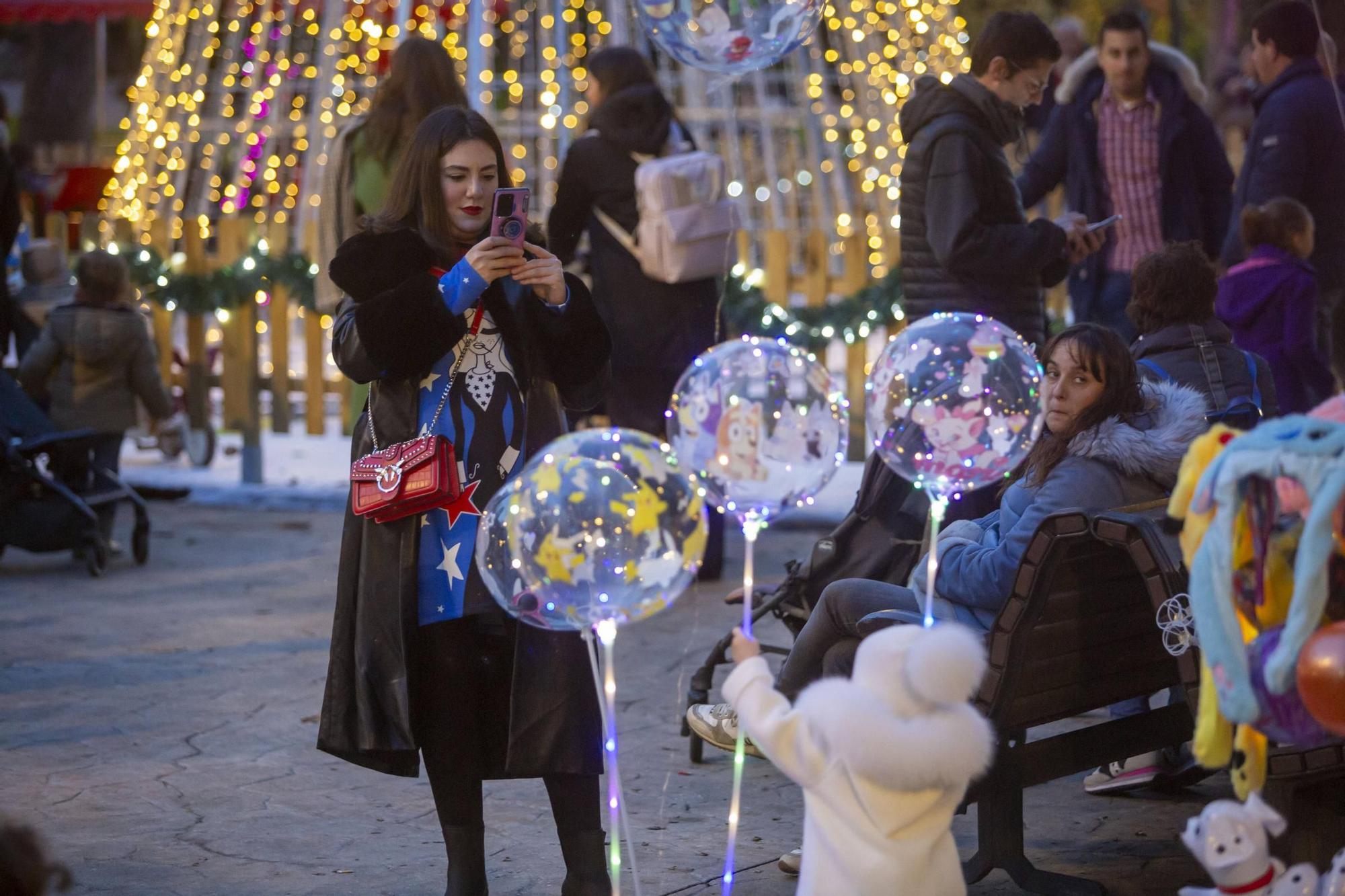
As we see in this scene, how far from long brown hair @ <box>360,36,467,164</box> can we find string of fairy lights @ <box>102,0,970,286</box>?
4162mm

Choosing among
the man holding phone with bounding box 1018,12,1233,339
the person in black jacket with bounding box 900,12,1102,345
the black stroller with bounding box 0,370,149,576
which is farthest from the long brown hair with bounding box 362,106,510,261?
the black stroller with bounding box 0,370,149,576

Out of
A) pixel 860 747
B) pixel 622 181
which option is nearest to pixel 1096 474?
pixel 860 747

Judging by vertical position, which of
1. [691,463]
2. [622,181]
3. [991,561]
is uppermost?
[622,181]

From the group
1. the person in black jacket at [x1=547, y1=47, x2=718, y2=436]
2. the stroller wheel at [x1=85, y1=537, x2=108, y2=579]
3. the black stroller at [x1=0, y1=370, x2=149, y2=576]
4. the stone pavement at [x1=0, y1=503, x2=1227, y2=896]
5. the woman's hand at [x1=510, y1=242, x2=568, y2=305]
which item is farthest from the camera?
the stroller wheel at [x1=85, y1=537, x2=108, y2=579]

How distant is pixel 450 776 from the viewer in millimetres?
3742

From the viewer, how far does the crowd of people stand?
368 cm

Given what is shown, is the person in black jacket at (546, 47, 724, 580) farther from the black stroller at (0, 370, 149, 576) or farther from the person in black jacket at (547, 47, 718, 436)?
the black stroller at (0, 370, 149, 576)

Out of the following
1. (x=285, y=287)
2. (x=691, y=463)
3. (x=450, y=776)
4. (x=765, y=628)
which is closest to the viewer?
(x=691, y=463)

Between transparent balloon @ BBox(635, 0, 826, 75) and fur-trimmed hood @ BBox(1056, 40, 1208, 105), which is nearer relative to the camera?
transparent balloon @ BBox(635, 0, 826, 75)

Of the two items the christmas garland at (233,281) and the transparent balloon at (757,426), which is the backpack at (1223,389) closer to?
the transparent balloon at (757,426)

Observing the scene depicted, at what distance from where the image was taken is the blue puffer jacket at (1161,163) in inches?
274

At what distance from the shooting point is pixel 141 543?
8188mm

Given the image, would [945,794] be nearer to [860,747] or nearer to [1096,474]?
[860,747]

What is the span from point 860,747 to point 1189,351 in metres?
2.35
